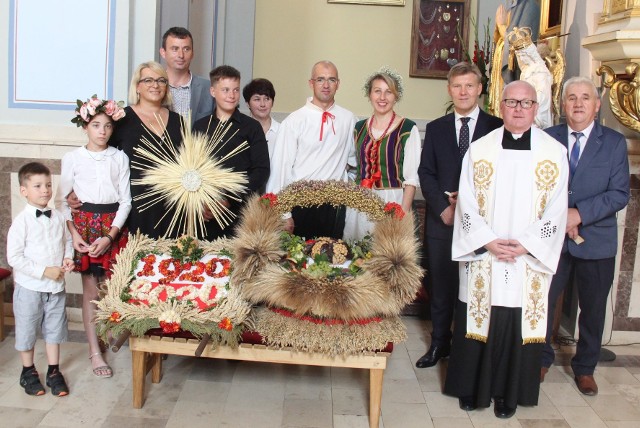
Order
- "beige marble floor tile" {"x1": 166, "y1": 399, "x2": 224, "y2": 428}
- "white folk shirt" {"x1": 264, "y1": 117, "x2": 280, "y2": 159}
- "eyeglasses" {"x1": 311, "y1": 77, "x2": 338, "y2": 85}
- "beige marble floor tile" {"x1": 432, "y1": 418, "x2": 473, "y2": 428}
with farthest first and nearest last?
"white folk shirt" {"x1": 264, "y1": 117, "x2": 280, "y2": 159}, "eyeglasses" {"x1": 311, "y1": 77, "x2": 338, "y2": 85}, "beige marble floor tile" {"x1": 432, "y1": 418, "x2": 473, "y2": 428}, "beige marble floor tile" {"x1": 166, "y1": 399, "x2": 224, "y2": 428}

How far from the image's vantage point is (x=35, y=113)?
482cm

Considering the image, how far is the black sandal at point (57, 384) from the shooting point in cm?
376

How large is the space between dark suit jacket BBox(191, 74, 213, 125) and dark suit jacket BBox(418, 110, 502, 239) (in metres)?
1.45

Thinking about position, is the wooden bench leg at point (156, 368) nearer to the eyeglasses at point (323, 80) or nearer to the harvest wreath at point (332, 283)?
the harvest wreath at point (332, 283)

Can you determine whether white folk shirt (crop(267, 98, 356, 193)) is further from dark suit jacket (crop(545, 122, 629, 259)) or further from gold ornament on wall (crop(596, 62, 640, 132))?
gold ornament on wall (crop(596, 62, 640, 132))

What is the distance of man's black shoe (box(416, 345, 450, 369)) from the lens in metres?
4.39

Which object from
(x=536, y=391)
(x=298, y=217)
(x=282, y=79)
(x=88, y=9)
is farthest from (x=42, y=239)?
(x=282, y=79)

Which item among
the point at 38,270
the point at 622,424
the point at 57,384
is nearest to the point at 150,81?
the point at 38,270

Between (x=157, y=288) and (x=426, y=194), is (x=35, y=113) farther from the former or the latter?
(x=426, y=194)

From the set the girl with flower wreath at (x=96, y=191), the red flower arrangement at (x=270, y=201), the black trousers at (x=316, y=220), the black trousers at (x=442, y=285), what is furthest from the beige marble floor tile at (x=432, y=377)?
the girl with flower wreath at (x=96, y=191)

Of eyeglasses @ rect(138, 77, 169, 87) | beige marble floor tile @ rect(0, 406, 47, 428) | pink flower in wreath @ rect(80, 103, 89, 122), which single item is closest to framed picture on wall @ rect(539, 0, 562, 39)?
eyeglasses @ rect(138, 77, 169, 87)

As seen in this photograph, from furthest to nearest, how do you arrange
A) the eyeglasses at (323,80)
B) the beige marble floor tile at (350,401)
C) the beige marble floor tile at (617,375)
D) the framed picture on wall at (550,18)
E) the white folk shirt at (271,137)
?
the framed picture on wall at (550,18), the white folk shirt at (271,137), the beige marble floor tile at (617,375), the eyeglasses at (323,80), the beige marble floor tile at (350,401)

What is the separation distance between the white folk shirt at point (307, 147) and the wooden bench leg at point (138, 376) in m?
1.37

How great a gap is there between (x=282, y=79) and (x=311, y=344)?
4.83 metres
